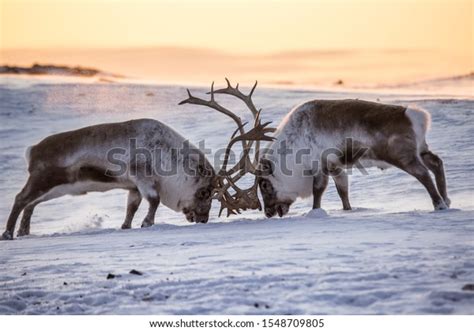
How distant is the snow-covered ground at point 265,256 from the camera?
634 cm

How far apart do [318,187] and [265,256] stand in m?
3.18

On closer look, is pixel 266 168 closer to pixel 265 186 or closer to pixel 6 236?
pixel 265 186

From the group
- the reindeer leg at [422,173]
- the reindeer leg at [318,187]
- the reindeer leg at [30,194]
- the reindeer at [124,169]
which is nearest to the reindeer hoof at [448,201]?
the reindeer leg at [422,173]

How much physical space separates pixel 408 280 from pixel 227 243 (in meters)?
2.38

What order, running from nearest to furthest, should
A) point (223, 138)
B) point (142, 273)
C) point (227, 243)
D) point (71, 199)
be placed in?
point (142, 273), point (227, 243), point (71, 199), point (223, 138)

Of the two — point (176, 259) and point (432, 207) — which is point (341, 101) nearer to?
point (432, 207)

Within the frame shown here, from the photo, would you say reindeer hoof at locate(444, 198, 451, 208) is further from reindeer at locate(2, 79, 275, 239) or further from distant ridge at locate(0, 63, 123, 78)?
distant ridge at locate(0, 63, 123, 78)

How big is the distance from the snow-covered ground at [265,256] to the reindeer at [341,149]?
0.33 m

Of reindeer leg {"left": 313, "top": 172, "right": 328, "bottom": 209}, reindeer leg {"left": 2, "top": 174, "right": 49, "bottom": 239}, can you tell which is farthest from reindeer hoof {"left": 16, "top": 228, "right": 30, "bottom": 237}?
reindeer leg {"left": 313, "top": 172, "right": 328, "bottom": 209}

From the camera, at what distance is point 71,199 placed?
13.1 meters

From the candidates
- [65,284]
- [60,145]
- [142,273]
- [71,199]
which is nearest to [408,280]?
[142,273]

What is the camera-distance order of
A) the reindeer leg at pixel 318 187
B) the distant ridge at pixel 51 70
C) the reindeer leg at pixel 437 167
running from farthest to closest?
1. the distant ridge at pixel 51 70
2. the reindeer leg at pixel 318 187
3. the reindeer leg at pixel 437 167

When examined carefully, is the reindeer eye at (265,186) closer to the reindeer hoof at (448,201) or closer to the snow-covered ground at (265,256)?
the snow-covered ground at (265,256)

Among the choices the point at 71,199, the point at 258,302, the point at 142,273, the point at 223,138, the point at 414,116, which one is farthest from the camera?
the point at 223,138
